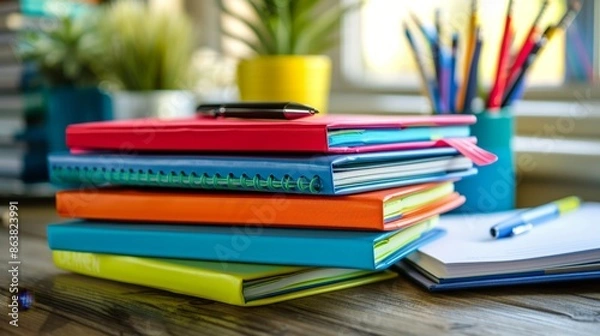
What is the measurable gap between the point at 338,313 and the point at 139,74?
25.1 inches

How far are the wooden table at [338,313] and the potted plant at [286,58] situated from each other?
15.4 inches

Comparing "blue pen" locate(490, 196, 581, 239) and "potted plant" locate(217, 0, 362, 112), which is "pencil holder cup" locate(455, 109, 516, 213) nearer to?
"blue pen" locate(490, 196, 581, 239)

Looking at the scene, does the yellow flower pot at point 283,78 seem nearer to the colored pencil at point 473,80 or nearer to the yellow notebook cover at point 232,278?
the colored pencil at point 473,80

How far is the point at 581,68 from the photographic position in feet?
3.16

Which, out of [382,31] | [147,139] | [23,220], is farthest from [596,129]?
[23,220]

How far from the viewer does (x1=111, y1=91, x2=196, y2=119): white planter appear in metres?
1.06

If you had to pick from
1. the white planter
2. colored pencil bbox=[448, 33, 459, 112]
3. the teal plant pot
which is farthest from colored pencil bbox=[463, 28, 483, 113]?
the teal plant pot

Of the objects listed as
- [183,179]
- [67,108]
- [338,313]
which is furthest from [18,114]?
[338,313]

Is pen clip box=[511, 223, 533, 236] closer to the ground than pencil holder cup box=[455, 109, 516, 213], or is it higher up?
closer to the ground

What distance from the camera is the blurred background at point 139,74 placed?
0.96 metres

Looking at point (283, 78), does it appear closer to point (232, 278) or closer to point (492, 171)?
point (492, 171)

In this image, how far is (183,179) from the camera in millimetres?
611

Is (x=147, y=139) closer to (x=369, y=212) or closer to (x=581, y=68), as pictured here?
(x=369, y=212)

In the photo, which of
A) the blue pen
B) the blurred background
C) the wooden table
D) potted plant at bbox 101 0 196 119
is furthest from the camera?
potted plant at bbox 101 0 196 119
